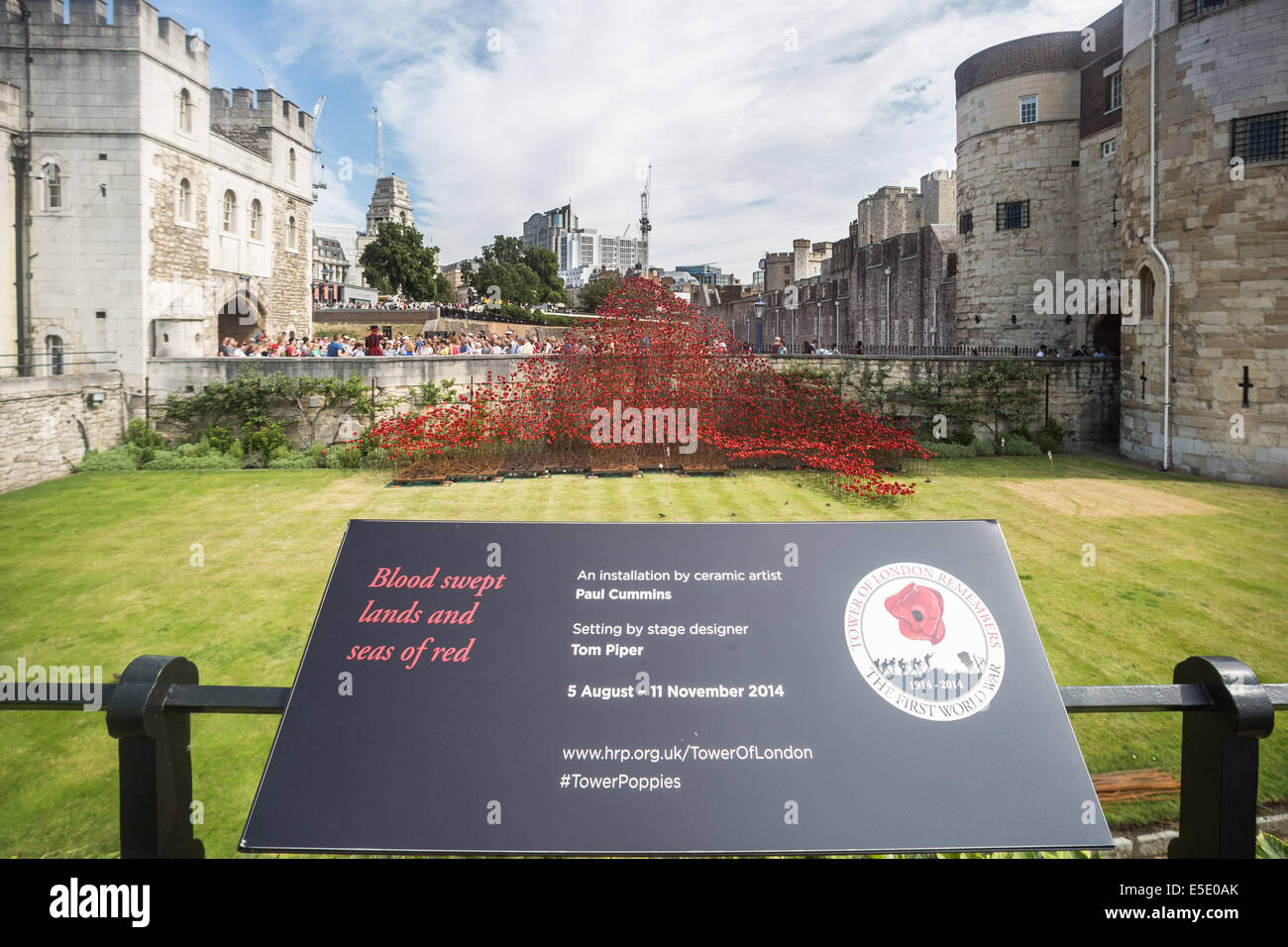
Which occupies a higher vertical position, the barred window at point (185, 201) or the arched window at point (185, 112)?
the arched window at point (185, 112)

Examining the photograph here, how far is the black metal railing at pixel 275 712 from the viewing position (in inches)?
98.1

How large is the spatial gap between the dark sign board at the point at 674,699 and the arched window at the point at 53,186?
21.7 metres

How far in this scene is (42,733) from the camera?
222 inches

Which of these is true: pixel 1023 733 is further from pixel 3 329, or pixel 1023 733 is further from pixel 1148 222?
pixel 3 329

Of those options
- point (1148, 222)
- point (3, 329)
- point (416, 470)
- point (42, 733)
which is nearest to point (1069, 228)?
point (1148, 222)

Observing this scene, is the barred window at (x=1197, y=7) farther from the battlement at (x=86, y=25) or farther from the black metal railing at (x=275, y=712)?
the battlement at (x=86, y=25)

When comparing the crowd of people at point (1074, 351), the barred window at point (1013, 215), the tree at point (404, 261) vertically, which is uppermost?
the tree at point (404, 261)

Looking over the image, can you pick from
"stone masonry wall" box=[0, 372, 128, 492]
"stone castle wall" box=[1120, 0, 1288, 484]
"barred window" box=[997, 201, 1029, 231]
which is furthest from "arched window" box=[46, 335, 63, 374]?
"barred window" box=[997, 201, 1029, 231]

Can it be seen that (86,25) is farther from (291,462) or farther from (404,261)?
(404,261)

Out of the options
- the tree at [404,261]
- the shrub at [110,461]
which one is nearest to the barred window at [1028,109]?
the shrub at [110,461]

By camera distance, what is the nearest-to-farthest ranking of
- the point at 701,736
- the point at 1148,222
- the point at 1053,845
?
the point at 1053,845, the point at 701,736, the point at 1148,222

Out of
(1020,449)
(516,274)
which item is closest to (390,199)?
(516,274)

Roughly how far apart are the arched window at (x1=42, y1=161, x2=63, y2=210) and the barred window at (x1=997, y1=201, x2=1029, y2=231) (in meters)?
28.8

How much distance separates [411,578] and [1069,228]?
93.3 feet
